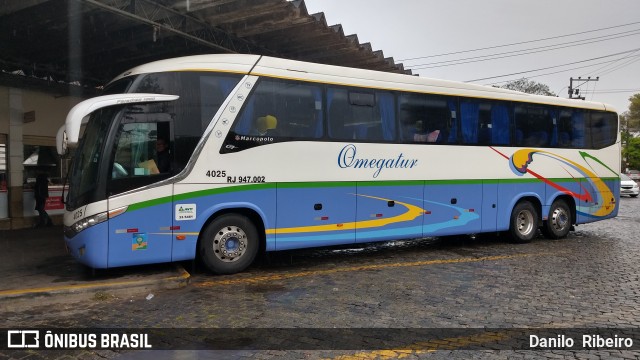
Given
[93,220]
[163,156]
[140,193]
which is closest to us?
[93,220]

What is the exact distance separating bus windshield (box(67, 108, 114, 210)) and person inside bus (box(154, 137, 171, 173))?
30.2 inches

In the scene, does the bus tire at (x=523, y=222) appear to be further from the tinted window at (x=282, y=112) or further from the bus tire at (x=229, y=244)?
the bus tire at (x=229, y=244)

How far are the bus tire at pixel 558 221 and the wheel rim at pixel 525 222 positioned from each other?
651 millimetres

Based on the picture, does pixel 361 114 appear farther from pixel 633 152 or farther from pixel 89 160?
pixel 633 152

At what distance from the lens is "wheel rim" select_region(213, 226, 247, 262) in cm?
762

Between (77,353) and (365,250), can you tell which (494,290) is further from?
(77,353)

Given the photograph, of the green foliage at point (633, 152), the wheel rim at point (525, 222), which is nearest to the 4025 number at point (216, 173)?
the wheel rim at point (525, 222)

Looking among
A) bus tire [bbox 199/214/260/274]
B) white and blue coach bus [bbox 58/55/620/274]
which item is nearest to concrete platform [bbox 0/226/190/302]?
white and blue coach bus [bbox 58/55/620/274]

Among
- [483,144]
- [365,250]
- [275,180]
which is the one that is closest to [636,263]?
[483,144]

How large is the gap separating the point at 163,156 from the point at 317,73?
3.10 meters

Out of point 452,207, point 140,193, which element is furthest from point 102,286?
point 452,207

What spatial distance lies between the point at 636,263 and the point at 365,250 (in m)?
5.32

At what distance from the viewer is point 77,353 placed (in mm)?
4539

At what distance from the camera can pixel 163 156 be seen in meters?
7.19
